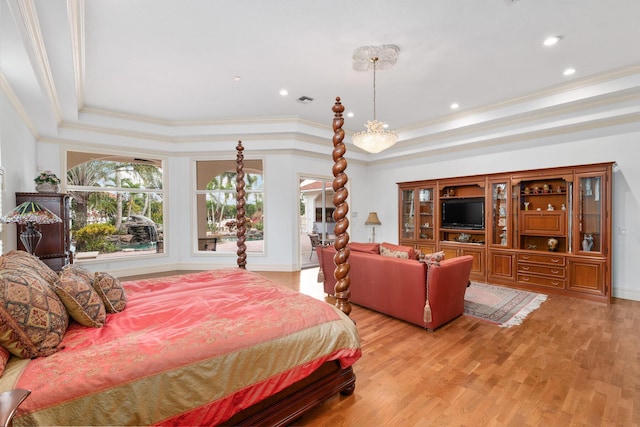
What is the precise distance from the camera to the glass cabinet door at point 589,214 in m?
4.49

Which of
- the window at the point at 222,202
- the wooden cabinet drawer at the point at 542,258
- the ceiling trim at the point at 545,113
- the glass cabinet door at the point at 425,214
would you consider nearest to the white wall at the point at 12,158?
the window at the point at 222,202

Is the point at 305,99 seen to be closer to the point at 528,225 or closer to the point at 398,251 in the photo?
the point at 398,251

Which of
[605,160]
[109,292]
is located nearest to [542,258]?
[605,160]

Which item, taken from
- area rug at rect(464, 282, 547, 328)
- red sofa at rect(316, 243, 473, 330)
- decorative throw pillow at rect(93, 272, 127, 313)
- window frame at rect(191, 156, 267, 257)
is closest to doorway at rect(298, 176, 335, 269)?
window frame at rect(191, 156, 267, 257)

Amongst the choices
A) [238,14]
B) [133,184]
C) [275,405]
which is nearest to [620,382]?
[275,405]

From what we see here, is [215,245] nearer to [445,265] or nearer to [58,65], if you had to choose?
[58,65]

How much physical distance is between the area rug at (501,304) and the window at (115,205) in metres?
6.28

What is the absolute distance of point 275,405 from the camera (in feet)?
5.96

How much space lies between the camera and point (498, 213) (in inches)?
221

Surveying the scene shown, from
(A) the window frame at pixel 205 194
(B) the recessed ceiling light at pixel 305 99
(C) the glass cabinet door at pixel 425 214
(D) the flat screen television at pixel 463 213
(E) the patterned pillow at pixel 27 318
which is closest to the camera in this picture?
(E) the patterned pillow at pixel 27 318

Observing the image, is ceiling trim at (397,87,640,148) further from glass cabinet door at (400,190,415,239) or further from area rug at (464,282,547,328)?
area rug at (464,282,547,328)

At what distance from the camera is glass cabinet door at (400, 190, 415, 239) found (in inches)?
278

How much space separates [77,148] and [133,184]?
112 cm

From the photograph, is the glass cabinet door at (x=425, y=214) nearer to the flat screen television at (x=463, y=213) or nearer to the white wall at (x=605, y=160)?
the flat screen television at (x=463, y=213)
